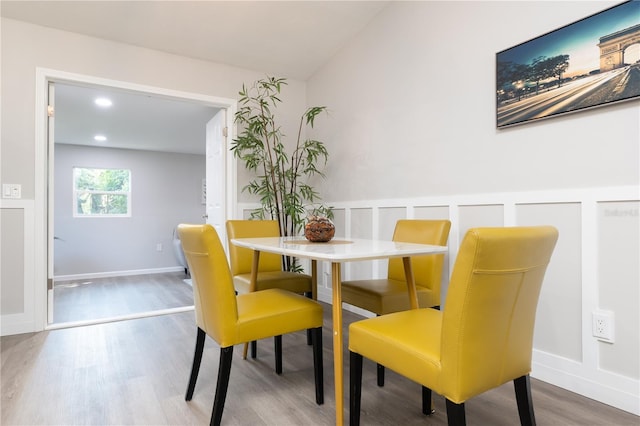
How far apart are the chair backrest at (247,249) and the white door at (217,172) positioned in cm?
107

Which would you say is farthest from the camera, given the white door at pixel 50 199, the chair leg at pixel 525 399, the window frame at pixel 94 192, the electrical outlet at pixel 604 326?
the window frame at pixel 94 192

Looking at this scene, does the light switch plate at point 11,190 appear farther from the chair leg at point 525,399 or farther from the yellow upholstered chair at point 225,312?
the chair leg at point 525,399

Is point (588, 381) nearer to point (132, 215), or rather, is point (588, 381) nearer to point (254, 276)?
point (254, 276)

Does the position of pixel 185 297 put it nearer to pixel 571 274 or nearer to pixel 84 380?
pixel 84 380

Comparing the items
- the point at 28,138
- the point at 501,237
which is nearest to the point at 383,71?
the point at 501,237

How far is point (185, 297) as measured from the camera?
405 centimetres

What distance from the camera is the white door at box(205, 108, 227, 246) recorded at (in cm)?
361

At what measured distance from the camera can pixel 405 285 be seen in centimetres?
203

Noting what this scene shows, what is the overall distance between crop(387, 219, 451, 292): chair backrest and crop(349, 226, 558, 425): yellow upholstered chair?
2.70ft

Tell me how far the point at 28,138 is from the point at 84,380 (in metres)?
1.99

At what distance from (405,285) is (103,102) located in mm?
3867

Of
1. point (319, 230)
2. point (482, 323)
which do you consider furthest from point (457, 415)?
point (319, 230)

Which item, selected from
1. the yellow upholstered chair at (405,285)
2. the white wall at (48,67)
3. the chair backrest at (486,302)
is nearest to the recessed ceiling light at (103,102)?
the white wall at (48,67)

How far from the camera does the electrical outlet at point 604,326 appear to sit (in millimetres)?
1627
